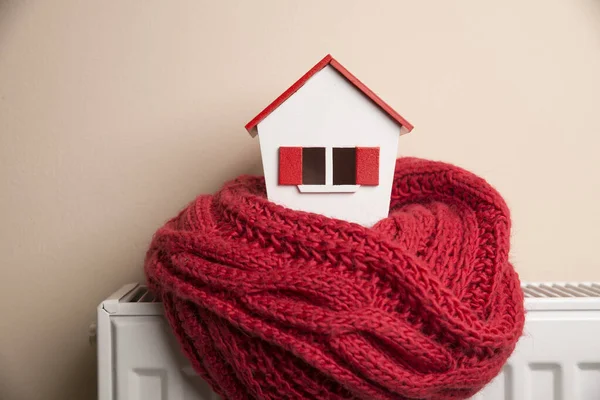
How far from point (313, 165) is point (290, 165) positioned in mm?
26

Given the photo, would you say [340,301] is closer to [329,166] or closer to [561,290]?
[329,166]

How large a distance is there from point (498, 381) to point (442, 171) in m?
0.26

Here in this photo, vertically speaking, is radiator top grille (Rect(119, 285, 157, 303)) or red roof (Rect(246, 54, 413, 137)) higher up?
red roof (Rect(246, 54, 413, 137))

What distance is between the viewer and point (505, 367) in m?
0.50

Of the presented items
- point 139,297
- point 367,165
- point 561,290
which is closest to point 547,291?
point 561,290

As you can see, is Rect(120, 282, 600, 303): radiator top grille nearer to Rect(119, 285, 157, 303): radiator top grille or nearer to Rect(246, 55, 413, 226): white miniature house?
Rect(119, 285, 157, 303): radiator top grille

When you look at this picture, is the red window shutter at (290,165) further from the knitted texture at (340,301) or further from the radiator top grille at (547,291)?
the radiator top grille at (547,291)

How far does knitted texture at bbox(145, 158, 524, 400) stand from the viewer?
0.38 m

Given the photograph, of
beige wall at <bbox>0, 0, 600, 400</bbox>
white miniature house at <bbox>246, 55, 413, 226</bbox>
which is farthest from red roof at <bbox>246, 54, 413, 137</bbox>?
beige wall at <bbox>0, 0, 600, 400</bbox>

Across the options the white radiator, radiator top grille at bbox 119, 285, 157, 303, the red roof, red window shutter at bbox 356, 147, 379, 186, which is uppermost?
the red roof

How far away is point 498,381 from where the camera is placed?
504 millimetres

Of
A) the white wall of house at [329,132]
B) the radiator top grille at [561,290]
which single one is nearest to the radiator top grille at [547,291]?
the radiator top grille at [561,290]

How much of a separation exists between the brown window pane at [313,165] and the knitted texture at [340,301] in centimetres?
5

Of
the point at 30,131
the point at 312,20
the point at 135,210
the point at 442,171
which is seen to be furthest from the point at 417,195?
the point at 30,131
